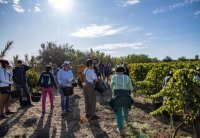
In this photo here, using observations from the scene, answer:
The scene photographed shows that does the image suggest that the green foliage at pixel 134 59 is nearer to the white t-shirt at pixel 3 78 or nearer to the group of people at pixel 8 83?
the group of people at pixel 8 83

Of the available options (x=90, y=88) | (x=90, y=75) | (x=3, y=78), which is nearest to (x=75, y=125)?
(x=90, y=88)

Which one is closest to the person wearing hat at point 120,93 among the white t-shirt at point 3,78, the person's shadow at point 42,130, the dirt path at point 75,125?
the dirt path at point 75,125

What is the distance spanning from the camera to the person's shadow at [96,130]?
319 inches

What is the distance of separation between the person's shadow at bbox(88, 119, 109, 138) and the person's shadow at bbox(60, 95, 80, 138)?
46 cm

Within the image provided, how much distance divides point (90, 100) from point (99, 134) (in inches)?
83.4

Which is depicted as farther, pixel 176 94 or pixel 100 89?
pixel 100 89

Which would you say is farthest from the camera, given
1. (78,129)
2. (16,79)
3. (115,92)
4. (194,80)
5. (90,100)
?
(16,79)

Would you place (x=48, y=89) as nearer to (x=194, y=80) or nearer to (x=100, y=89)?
(x=100, y=89)

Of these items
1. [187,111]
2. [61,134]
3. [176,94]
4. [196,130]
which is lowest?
[61,134]

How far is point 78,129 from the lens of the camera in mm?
8805

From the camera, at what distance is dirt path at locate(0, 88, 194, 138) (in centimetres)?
823

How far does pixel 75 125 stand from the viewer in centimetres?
926

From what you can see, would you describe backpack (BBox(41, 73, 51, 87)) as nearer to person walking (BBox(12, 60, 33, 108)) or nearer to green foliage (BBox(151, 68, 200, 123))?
person walking (BBox(12, 60, 33, 108))

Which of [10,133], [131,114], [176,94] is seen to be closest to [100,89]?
[131,114]
